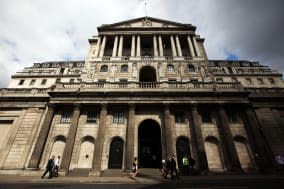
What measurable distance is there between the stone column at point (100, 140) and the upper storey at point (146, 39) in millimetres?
13041

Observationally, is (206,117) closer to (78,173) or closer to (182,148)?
(182,148)

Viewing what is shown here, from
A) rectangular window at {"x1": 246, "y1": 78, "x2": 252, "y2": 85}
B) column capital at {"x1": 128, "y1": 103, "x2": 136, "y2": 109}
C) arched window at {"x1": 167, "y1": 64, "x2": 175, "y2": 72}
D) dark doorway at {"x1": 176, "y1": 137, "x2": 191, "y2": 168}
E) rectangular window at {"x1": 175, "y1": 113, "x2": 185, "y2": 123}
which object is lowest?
dark doorway at {"x1": 176, "y1": 137, "x2": 191, "y2": 168}

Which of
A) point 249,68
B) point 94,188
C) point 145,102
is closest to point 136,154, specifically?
point 145,102

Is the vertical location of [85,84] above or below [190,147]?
above

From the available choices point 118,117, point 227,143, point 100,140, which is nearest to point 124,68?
point 118,117

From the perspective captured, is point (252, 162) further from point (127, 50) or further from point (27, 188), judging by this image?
point (127, 50)

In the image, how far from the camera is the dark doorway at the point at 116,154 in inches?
651

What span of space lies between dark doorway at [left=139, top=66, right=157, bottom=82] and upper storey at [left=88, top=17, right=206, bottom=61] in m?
4.09

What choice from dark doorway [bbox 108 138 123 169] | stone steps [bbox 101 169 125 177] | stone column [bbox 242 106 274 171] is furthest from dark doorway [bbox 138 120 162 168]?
stone column [bbox 242 106 274 171]

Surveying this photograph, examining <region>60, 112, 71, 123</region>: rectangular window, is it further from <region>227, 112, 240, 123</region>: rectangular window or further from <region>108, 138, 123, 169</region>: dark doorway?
<region>227, 112, 240, 123</region>: rectangular window

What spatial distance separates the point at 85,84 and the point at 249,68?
41659mm

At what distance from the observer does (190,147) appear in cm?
1722

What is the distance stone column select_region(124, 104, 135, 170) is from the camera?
50.2ft

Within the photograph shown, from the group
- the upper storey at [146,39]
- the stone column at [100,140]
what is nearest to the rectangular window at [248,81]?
the upper storey at [146,39]
